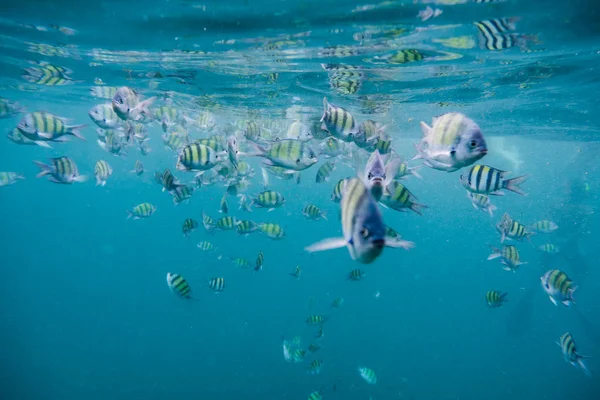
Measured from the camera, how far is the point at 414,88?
1711 cm

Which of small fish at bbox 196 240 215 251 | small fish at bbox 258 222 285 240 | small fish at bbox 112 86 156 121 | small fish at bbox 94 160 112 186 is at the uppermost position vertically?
small fish at bbox 112 86 156 121

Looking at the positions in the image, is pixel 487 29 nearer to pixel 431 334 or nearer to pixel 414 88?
pixel 414 88

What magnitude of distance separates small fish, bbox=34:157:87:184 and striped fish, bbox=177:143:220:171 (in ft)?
6.75

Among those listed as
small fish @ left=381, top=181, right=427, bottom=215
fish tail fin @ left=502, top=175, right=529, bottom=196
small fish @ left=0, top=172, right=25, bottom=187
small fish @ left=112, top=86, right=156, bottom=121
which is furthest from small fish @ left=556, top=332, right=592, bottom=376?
small fish @ left=0, top=172, right=25, bottom=187

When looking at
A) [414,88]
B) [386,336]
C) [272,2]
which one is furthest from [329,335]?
[272,2]

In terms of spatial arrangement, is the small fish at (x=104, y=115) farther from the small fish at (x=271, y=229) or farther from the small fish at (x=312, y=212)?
the small fish at (x=312, y=212)

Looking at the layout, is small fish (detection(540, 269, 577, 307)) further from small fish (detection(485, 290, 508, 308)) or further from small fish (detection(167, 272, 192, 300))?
small fish (detection(167, 272, 192, 300))

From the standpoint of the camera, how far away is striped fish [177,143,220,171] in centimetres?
576

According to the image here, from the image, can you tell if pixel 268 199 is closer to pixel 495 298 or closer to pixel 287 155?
pixel 287 155

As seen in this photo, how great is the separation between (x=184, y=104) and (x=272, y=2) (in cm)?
1684

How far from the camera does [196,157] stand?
229 inches

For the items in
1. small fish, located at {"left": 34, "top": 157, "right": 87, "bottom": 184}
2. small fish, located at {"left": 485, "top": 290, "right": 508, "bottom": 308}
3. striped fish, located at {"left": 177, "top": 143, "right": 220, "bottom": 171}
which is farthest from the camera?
small fish, located at {"left": 485, "top": 290, "right": 508, "bottom": 308}

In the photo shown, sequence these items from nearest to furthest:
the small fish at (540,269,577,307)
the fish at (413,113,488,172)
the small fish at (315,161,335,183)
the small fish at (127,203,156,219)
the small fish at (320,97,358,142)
→ the fish at (413,113,488,172), the small fish at (320,97,358,142), the small fish at (540,269,577,307), the small fish at (315,161,335,183), the small fish at (127,203,156,219)

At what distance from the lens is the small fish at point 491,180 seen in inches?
170
